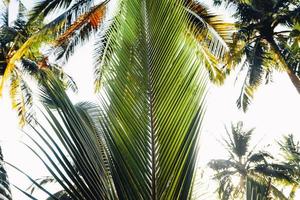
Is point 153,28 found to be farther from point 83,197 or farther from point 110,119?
point 83,197

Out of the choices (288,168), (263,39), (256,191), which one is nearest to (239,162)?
(288,168)

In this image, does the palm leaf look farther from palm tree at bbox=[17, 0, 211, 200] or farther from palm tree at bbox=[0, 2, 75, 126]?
palm tree at bbox=[0, 2, 75, 126]

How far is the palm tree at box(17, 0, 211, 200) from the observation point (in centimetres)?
118

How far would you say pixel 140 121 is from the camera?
1.37 meters

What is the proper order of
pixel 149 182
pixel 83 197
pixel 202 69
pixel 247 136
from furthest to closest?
pixel 247 136 → pixel 202 69 → pixel 149 182 → pixel 83 197

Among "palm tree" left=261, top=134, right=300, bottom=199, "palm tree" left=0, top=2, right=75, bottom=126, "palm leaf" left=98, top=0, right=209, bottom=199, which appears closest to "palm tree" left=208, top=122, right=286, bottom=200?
"palm tree" left=261, top=134, right=300, bottom=199

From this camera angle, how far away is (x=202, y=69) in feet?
4.59

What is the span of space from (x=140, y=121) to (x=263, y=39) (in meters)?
12.8

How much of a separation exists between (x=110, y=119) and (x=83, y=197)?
311mm

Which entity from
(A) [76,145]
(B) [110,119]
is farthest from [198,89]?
(A) [76,145]

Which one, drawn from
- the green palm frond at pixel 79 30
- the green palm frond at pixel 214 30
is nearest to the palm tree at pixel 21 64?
the green palm frond at pixel 79 30

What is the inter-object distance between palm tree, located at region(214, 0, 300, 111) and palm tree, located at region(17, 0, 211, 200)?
10.8 meters

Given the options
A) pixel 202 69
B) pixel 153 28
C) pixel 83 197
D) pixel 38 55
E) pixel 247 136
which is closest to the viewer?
pixel 83 197

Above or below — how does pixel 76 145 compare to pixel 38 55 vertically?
below
